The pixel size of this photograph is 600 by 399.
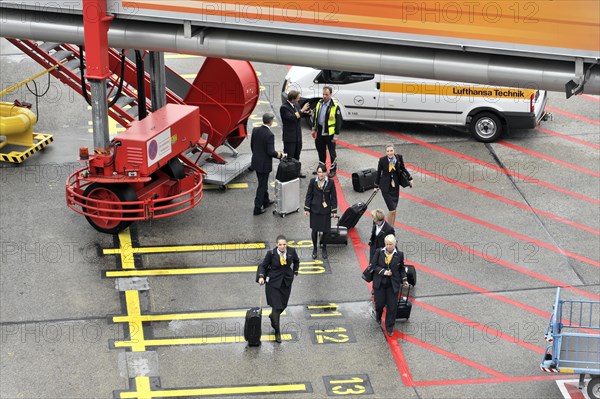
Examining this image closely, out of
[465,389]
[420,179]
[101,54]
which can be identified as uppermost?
[101,54]

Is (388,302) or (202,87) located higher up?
(202,87)

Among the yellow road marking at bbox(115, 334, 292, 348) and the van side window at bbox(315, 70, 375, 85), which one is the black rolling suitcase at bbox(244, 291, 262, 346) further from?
the van side window at bbox(315, 70, 375, 85)

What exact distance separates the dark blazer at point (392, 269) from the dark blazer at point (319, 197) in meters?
2.06

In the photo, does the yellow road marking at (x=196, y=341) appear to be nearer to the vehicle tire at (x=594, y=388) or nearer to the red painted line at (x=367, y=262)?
the red painted line at (x=367, y=262)

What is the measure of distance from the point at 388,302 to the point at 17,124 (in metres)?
8.73

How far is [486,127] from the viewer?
21938 millimetres

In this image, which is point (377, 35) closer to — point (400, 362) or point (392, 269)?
point (392, 269)

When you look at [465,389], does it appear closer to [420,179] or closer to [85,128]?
[420,179]

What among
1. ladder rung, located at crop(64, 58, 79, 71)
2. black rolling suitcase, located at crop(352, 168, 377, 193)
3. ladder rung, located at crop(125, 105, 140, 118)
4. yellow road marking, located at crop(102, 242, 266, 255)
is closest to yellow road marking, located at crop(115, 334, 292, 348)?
yellow road marking, located at crop(102, 242, 266, 255)

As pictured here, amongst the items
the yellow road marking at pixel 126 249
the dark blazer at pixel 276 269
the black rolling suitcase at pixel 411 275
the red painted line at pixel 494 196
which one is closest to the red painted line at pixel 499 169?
the red painted line at pixel 494 196

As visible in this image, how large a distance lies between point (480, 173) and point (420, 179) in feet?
3.87

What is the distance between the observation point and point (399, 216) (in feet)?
62.6

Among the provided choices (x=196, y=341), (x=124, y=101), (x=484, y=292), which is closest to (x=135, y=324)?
(x=196, y=341)

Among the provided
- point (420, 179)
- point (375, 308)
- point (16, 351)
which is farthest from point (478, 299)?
point (16, 351)
